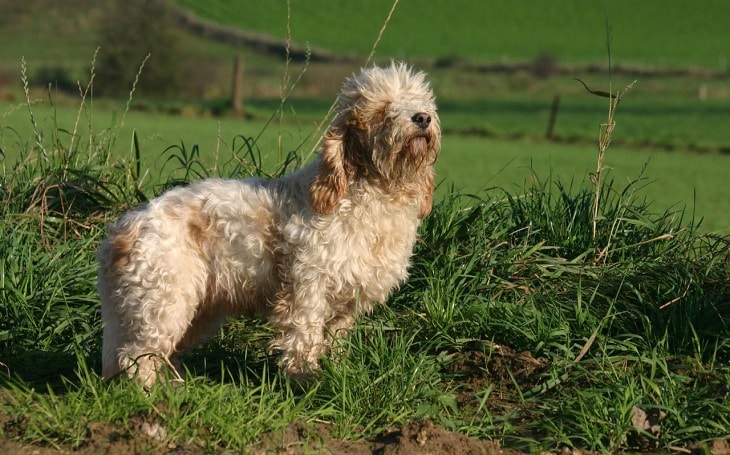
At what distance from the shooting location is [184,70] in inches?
1706

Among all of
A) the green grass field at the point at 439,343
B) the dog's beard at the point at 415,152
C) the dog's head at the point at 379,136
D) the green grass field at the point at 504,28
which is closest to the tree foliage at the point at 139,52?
the green grass field at the point at 504,28

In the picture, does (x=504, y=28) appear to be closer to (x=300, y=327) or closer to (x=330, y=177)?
(x=330, y=177)

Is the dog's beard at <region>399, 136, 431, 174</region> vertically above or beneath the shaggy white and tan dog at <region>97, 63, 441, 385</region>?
above

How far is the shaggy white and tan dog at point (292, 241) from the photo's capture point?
16.6 ft

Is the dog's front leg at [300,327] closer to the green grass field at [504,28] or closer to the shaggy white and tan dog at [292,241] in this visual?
the shaggy white and tan dog at [292,241]

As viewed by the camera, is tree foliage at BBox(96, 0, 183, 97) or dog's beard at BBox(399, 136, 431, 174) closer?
dog's beard at BBox(399, 136, 431, 174)

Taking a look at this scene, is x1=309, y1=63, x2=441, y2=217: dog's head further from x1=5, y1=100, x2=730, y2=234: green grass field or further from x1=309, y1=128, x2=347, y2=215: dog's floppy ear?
x1=5, y1=100, x2=730, y2=234: green grass field

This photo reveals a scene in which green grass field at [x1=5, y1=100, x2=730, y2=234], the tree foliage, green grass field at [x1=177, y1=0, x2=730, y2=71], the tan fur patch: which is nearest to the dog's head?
the tan fur patch

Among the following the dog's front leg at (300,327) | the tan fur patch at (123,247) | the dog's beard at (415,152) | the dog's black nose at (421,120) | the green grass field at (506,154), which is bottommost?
the green grass field at (506,154)

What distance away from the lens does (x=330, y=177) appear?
533cm

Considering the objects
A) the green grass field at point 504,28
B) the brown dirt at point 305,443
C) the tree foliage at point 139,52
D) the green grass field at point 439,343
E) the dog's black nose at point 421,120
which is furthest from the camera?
the green grass field at point 504,28

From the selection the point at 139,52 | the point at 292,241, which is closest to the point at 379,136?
the point at 292,241

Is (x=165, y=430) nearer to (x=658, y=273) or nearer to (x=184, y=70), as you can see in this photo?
(x=658, y=273)

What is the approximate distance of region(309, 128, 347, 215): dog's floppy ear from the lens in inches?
208
